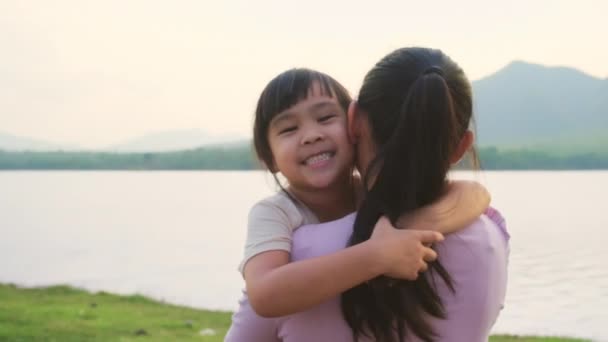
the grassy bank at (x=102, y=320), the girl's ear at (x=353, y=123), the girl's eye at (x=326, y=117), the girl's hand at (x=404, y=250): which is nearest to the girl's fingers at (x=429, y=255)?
the girl's hand at (x=404, y=250)

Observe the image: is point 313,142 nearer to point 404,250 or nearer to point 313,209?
point 313,209

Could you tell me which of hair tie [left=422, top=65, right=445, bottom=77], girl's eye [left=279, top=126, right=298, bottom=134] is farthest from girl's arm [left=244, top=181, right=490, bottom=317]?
girl's eye [left=279, top=126, right=298, bottom=134]

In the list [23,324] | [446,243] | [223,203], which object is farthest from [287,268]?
[223,203]

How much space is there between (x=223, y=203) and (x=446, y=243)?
51.1m

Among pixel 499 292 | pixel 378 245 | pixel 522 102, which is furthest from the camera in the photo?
pixel 522 102

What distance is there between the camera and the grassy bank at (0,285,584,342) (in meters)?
7.56

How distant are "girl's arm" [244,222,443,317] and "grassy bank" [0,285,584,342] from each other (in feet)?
19.5

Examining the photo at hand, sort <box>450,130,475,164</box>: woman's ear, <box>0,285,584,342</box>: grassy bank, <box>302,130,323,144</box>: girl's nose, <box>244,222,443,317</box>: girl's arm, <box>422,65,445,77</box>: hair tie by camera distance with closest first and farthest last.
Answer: <box>244,222,443,317</box>: girl's arm < <box>422,65,445,77</box>: hair tie < <box>450,130,475,164</box>: woman's ear < <box>302,130,323,144</box>: girl's nose < <box>0,285,584,342</box>: grassy bank

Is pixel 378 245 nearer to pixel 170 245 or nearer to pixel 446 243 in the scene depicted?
pixel 446 243

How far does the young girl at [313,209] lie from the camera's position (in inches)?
65.9

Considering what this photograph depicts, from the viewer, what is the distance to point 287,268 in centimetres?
172

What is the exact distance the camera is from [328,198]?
2150 mm

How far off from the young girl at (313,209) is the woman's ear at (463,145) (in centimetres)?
7

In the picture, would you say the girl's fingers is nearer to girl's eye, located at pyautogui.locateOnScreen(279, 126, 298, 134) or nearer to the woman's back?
the woman's back
